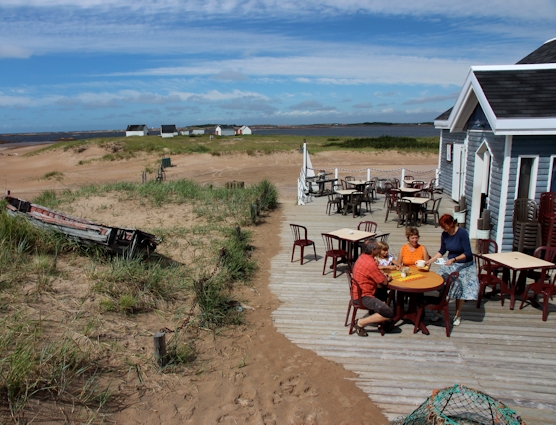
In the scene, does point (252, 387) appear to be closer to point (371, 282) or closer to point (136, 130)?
point (371, 282)

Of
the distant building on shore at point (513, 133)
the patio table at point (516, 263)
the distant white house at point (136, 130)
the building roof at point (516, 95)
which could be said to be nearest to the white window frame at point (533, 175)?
the distant building on shore at point (513, 133)

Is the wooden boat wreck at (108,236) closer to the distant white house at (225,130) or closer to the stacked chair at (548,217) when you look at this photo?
the stacked chair at (548,217)

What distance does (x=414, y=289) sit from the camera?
5.48 metres

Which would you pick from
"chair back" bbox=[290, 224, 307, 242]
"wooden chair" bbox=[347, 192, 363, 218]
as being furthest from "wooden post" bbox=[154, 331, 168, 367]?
"wooden chair" bbox=[347, 192, 363, 218]

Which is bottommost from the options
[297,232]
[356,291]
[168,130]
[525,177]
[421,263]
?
[297,232]

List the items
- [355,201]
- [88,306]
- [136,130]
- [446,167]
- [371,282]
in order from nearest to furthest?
[371,282] → [88,306] → [355,201] → [446,167] → [136,130]

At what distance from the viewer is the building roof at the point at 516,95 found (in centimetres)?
815

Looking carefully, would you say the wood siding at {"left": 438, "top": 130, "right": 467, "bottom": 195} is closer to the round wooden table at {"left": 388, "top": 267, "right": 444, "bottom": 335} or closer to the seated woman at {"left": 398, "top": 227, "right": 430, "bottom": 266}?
the seated woman at {"left": 398, "top": 227, "right": 430, "bottom": 266}

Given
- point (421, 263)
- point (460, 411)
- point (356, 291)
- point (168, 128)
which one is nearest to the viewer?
point (460, 411)

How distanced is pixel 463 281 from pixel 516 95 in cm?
478

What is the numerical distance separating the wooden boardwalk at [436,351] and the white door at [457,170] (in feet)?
28.0

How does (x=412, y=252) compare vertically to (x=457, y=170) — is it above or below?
below

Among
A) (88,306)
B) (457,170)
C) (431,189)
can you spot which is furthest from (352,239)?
(457,170)

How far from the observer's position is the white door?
1445 centimetres
